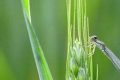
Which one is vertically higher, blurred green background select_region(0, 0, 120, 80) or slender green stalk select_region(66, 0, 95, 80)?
slender green stalk select_region(66, 0, 95, 80)

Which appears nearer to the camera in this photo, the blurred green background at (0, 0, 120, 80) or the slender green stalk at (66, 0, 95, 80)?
the slender green stalk at (66, 0, 95, 80)

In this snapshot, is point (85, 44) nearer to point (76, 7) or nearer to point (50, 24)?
point (76, 7)

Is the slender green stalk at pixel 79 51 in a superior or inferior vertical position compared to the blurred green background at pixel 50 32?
superior

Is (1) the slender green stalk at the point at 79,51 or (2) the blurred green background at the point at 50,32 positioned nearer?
(1) the slender green stalk at the point at 79,51

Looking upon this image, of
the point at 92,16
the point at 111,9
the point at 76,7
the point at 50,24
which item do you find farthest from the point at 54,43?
the point at 76,7

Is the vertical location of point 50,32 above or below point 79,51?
below

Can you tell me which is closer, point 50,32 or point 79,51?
point 79,51

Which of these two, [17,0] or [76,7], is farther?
[17,0]

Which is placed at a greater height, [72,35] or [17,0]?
[72,35]
